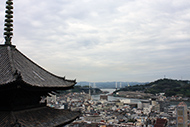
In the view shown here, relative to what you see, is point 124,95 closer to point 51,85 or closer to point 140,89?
point 140,89

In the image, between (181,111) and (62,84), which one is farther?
(181,111)

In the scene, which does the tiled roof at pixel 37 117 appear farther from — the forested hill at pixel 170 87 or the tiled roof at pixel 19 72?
the forested hill at pixel 170 87

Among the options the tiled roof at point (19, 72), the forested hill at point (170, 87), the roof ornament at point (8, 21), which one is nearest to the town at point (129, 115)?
the tiled roof at point (19, 72)

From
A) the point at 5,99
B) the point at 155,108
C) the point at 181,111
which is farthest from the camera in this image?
the point at 155,108

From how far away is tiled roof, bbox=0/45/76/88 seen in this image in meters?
3.58

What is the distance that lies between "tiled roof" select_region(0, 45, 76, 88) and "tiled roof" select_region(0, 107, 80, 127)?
0.64 m

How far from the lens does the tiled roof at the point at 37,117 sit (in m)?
3.50

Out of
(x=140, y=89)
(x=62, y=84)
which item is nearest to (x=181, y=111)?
(x=62, y=84)

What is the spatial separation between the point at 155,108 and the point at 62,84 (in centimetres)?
6249

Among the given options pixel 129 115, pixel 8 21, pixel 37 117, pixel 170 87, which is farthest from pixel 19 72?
pixel 170 87

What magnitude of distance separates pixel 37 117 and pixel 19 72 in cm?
128

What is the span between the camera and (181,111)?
26406mm

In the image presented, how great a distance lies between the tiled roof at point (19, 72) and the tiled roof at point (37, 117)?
2.11ft

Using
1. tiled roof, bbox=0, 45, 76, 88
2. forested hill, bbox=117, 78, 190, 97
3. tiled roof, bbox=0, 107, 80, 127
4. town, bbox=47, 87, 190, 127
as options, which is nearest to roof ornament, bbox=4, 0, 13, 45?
tiled roof, bbox=0, 45, 76, 88
